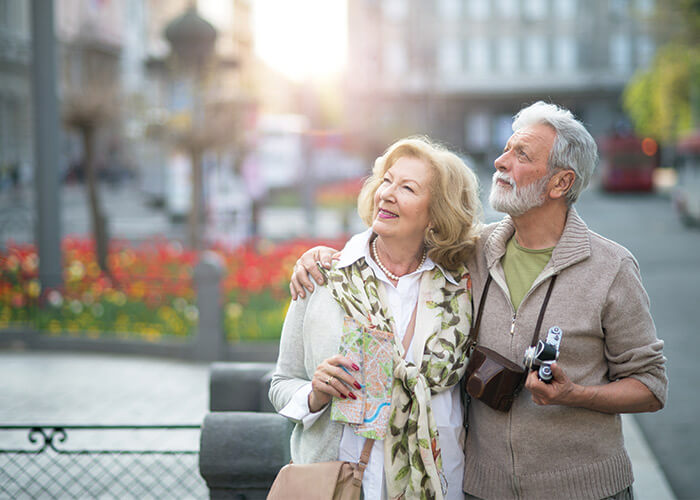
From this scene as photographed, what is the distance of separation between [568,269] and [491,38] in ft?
221

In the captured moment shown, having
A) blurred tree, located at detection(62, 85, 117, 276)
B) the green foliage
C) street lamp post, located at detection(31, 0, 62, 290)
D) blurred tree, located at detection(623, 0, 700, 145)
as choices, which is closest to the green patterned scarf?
street lamp post, located at detection(31, 0, 62, 290)

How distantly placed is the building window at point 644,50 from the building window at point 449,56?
15533 mm

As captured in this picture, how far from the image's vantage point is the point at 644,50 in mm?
66312

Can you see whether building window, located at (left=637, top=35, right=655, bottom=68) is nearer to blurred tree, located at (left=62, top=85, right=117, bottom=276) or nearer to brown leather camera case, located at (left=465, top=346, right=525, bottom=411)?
blurred tree, located at (left=62, top=85, right=117, bottom=276)

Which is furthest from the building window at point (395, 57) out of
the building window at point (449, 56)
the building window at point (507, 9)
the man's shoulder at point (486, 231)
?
the man's shoulder at point (486, 231)

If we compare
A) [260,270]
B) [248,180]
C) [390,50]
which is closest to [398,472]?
[260,270]

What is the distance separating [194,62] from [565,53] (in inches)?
2424

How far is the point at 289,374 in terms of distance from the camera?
2.79 metres

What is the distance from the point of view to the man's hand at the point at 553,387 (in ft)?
7.77

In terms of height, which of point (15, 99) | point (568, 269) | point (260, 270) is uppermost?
point (15, 99)

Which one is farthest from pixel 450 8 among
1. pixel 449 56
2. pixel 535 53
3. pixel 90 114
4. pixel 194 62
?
pixel 194 62

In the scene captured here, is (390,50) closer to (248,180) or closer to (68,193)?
(68,193)

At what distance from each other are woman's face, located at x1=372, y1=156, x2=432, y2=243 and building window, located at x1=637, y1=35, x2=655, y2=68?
6929cm

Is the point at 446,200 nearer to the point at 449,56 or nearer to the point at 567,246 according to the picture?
the point at 567,246
